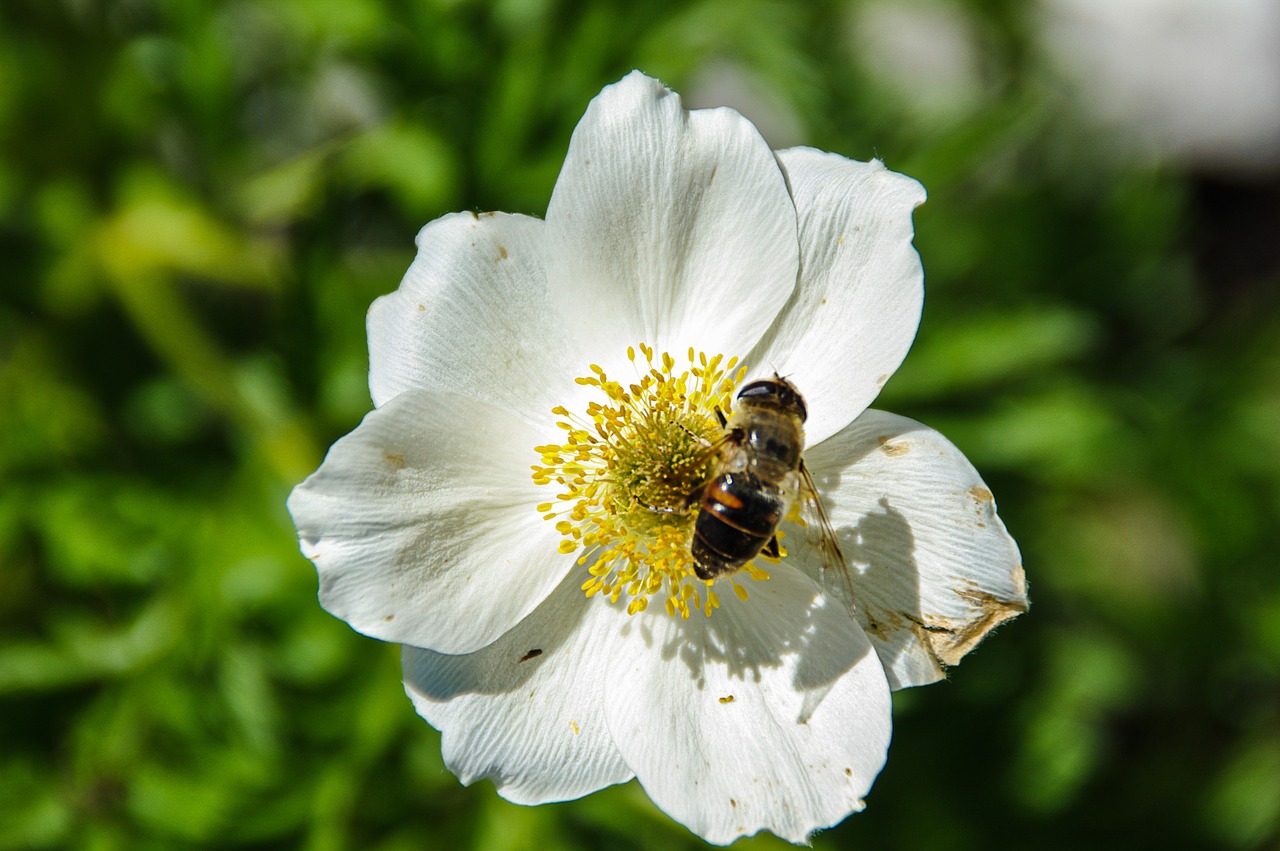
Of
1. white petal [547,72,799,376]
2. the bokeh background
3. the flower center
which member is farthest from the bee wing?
the bokeh background

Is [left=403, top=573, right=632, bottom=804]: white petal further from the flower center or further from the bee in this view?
the bee

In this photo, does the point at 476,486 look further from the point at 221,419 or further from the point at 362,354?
the point at 221,419

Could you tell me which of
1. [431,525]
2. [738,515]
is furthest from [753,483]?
[431,525]

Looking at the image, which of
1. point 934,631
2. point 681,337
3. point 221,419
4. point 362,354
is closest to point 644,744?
point 934,631

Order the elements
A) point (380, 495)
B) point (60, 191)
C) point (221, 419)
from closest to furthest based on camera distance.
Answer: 1. point (380, 495)
2. point (60, 191)
3. point (221, 419)

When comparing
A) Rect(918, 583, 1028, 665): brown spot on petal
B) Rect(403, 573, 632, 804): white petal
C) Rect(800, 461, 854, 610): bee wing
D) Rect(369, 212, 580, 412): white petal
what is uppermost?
Rect(369, 212, 580, 412): white petal

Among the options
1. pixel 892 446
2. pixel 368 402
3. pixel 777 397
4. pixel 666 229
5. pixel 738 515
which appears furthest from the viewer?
pixel 368 402

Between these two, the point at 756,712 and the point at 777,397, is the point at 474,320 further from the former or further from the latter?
the point at 756,712
